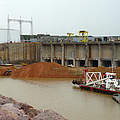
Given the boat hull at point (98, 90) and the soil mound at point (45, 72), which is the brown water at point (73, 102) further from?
the soil mound at point (45, 72)

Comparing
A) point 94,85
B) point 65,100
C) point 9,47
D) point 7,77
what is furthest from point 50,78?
point 9,47


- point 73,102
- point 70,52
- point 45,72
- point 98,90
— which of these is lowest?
point 73,102

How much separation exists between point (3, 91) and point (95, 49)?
55.0 feet

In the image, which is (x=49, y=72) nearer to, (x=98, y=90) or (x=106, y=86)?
(x=98, y=90)

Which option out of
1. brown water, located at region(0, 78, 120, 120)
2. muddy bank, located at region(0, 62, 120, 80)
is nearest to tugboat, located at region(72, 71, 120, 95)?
brown water, located at region(0, 78, 120, 120)

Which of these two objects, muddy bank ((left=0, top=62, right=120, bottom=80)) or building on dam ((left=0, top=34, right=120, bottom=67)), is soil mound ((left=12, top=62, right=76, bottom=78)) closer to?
muddy bank ((left=0, top=62, right=120, bottom=80))

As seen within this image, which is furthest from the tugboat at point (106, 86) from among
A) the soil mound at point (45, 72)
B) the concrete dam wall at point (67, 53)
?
the concrete dam wall at point (67, 53)

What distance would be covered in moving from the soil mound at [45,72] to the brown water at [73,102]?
6.08 m

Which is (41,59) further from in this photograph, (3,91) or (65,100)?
(65,100)

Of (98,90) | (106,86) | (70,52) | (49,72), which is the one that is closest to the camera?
(106,86)

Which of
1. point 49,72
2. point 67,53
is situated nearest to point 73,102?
point 49,72

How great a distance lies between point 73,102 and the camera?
15.1 m

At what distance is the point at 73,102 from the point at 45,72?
12.3 meters

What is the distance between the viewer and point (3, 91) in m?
19.7
